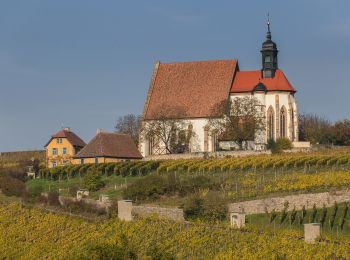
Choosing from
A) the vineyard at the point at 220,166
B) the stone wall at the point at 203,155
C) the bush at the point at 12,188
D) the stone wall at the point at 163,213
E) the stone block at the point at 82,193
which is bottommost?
the stone wall at the point at 163,213

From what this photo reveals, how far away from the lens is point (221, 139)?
8325cm

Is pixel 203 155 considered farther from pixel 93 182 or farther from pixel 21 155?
pixel 21 155

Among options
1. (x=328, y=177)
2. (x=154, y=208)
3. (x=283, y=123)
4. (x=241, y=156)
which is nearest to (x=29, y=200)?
(x=154, y=208)

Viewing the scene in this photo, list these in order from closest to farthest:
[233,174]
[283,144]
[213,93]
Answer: [233,174], [283,144], [213,93]

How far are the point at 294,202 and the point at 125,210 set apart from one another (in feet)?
29.3

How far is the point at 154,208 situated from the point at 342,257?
13.8 metres

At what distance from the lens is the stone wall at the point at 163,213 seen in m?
47.2

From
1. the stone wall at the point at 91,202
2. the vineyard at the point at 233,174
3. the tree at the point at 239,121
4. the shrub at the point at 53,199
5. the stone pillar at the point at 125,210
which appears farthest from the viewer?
the tree at the point at 239,121

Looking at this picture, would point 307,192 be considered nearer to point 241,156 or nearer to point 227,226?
point 227,226

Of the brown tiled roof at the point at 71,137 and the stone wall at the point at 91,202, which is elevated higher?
the brown tiled roof at the point at 71,137

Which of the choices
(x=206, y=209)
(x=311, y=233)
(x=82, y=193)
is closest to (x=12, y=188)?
(x=82, y=193)

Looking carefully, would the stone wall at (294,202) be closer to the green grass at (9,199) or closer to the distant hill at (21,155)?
the green grass at (9,199)

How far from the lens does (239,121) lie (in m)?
82.3

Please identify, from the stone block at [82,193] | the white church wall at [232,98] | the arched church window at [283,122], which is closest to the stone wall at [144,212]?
the stone block at [82,193]
